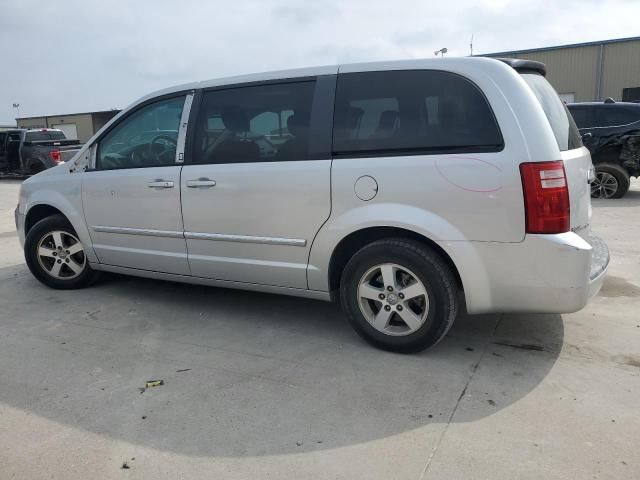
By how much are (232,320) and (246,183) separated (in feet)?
3.72

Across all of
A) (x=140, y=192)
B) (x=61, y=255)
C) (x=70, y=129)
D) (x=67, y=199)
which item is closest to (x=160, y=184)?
(x=140, y=192)

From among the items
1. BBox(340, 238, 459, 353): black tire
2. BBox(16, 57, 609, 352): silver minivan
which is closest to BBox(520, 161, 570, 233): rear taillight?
BBox(16, 57, 609, 352): silver minivan

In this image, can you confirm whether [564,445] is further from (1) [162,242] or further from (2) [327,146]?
(1) [162,242]

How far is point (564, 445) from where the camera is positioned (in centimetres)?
250

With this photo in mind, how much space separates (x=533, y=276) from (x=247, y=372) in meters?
1.77

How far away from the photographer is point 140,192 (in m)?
4.29

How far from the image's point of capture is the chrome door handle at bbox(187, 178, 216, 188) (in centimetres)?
391

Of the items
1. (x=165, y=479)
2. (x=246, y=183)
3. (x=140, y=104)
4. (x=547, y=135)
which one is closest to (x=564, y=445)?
(x=547, y=135)

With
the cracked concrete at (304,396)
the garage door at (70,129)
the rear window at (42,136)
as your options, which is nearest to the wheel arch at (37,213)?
the cracked concrete at (304,396)

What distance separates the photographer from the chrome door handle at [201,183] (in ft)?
12.8

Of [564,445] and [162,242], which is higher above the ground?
[162,242]

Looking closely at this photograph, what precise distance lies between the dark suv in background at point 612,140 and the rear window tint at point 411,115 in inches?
288

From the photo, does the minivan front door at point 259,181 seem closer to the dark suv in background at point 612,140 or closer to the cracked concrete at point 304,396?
the cracked concrete at point 304,396

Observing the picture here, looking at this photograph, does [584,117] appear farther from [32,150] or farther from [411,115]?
[32,150]
